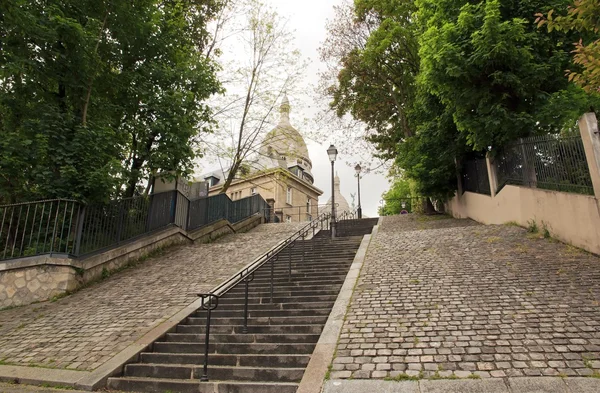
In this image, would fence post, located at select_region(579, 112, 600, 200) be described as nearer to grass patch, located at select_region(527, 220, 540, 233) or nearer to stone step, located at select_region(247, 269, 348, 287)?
grass patch, located at select_region(527, 220, 540, 233)

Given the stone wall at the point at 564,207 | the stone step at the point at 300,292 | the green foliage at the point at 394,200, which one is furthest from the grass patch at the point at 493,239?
the green foliage at the point at 394,200

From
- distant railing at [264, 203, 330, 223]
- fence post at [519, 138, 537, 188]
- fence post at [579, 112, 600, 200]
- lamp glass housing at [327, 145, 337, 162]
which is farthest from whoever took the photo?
distant railing at [264, 203, 330, 223]

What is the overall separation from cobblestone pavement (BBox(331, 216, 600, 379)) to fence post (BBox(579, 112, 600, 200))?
1.67 meters

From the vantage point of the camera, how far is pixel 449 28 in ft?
35.8

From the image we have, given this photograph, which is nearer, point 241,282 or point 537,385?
point 537,385

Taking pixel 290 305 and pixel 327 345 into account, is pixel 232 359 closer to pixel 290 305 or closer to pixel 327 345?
pixel 327 345

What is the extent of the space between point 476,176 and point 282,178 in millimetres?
12063

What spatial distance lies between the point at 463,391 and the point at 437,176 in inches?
576

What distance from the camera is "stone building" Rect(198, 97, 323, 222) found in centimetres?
2128

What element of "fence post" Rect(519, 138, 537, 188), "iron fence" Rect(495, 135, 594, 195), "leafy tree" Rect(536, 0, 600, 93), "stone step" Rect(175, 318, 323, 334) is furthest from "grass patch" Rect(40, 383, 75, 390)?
"fence post" Rect(519, 138, 537, 188)

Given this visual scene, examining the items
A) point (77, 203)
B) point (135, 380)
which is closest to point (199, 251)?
point (77, 203)

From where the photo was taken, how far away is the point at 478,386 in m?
3.99

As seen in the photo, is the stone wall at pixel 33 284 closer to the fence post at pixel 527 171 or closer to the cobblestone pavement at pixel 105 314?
the cobblestone pavement at pixel 105 314

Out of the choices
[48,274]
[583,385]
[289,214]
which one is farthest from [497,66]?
[289,214]
